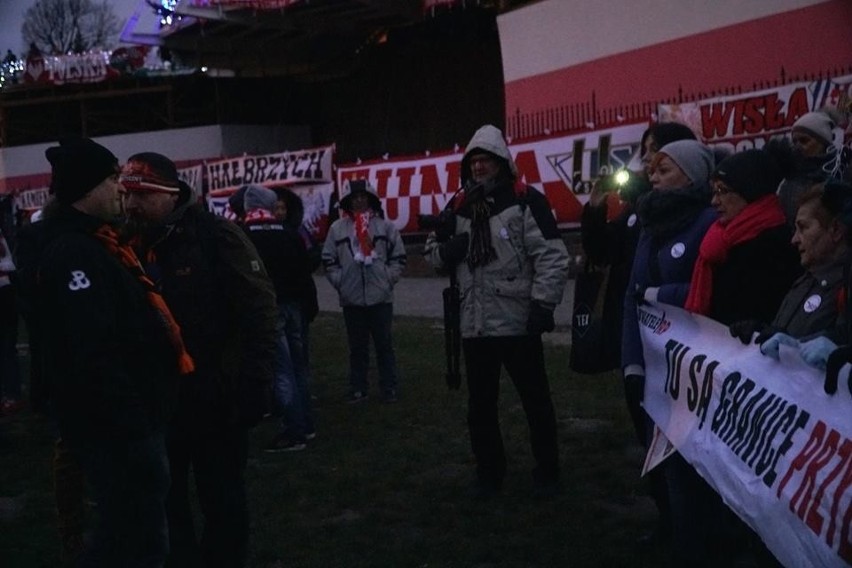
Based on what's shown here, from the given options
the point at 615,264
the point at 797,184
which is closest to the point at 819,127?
the point at 797,184

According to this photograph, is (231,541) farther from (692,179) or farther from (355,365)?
(355,365)

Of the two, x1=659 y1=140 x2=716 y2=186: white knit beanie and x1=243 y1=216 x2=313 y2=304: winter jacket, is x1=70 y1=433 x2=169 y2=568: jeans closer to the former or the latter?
x1=659 y1=140 x2=716 y2=186: white knit beanie

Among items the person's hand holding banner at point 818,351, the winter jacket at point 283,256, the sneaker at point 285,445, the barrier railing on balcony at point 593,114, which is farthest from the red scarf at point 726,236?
the barrier railing on balcony at point 593,114

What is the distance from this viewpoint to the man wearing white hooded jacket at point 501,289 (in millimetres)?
5996

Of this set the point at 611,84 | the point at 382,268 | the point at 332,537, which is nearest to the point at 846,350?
the point at 332,537

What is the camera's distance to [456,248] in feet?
20.2

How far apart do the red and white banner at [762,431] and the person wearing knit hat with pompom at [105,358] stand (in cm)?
188

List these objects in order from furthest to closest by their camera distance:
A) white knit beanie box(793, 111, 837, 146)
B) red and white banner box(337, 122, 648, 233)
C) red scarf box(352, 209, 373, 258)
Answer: red and white banner box(337, 122, 648, 233) < red scarf box(352, 209, 373, 258) < white knit beanie box(793, 111, 837, 146)

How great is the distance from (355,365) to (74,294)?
5783 mm

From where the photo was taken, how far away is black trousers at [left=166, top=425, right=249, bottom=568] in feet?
14.8

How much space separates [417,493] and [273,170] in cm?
1805

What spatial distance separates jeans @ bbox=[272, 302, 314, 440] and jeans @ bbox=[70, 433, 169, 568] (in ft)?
12.2

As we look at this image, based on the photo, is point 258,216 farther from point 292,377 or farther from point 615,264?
point 615,264

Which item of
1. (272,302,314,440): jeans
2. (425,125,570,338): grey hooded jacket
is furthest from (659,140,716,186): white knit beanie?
(272,302,314,440): jeans
